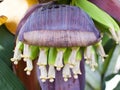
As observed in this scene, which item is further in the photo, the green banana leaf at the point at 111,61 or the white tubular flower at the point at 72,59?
the green banana leaf at the point at 111,61

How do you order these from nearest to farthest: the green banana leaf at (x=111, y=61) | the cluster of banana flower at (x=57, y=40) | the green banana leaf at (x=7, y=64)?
1. the cluster of banana flower at (x=57, y=40)
2. the green banana leaf at (x=7, y=64)
3. the green banana leaf at (x=111, y=61)

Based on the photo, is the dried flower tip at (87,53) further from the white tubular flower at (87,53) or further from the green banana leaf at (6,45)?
the green banana leaf at (6,45)

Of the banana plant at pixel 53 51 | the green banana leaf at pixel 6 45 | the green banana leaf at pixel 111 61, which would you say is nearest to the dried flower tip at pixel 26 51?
the banana plant at pixel 53 51

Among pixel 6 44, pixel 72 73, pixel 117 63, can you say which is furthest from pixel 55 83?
pixel 117 63

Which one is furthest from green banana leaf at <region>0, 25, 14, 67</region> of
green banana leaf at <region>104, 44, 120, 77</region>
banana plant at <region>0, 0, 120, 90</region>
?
green banana leaf at <region>104, 44, 120, 77</region>

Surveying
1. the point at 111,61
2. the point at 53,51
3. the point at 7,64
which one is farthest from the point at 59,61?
the point at 111,61

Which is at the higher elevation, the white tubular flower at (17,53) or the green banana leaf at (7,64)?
the white tubular flower at (17,53)

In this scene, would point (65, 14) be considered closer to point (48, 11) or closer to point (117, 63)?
point (48, 11)

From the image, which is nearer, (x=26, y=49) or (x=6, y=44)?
(x=26, y=49)

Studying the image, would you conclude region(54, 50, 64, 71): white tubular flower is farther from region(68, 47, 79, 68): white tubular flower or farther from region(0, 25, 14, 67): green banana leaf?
region(0, 25, 14, 67): green banana leaf
